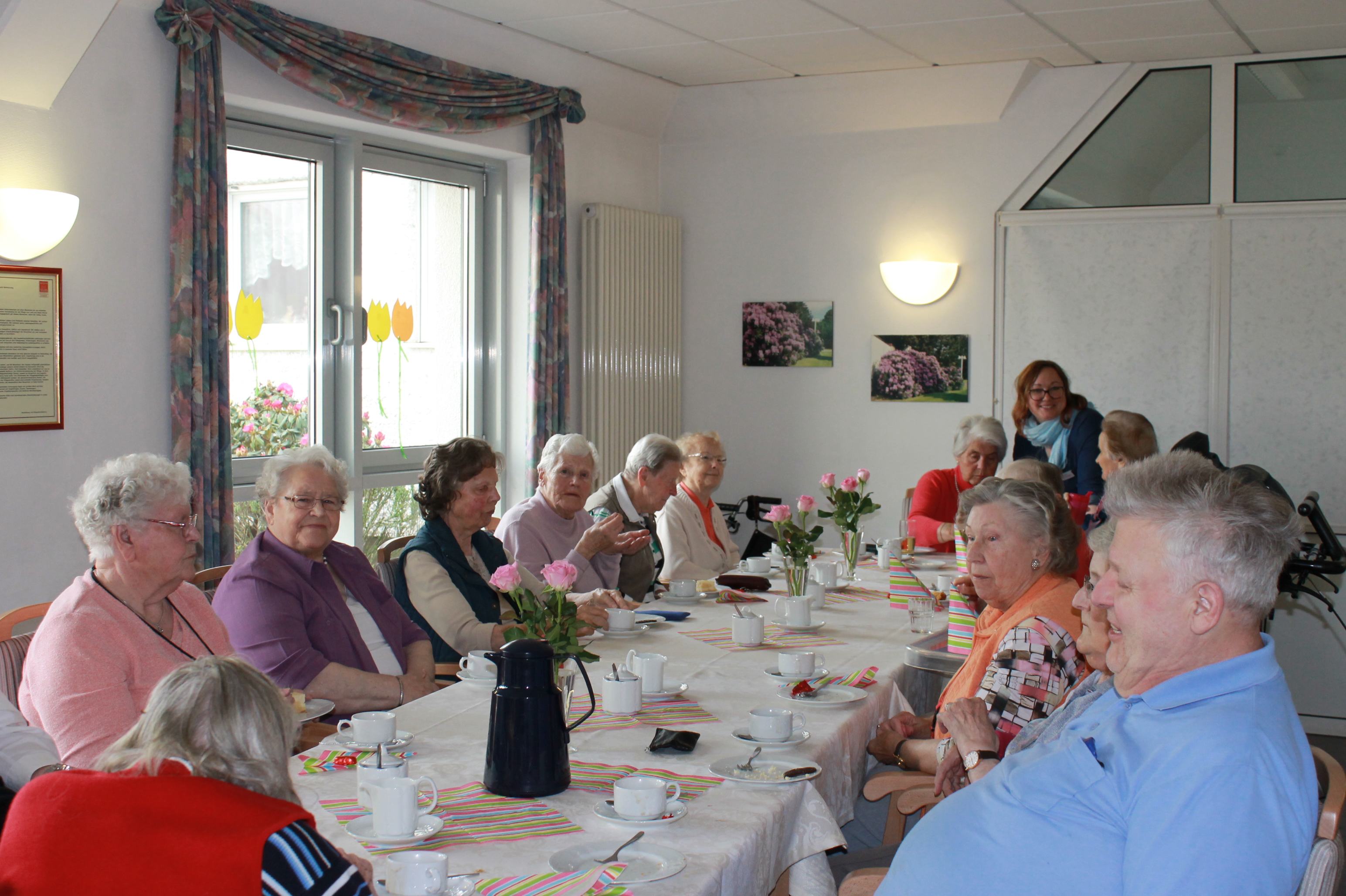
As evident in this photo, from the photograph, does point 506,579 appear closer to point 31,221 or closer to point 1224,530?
point 1224,530

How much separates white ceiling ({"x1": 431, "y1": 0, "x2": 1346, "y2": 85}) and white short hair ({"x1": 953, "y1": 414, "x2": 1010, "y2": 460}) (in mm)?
1717

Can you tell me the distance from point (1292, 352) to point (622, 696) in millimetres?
4394

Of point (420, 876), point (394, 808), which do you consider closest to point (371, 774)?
point (394, 808)

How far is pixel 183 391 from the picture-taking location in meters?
4.00

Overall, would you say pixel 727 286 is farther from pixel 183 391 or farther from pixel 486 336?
pixel 183 391

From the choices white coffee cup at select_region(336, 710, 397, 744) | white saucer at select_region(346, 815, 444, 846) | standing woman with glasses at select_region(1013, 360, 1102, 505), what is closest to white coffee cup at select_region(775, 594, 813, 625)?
white coffee cup at select_region(336, 710, 397, 744)

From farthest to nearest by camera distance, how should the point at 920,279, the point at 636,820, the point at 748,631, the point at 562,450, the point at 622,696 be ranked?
the point at 920,279 → the point at 562,450 → the point at 748,631 → the point at 622,696 → the point at 636,820

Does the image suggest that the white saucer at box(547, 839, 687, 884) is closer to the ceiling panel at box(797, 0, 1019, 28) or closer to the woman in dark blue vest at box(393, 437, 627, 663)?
the woman in dark blue vest at box(393, 437, 627, 663)

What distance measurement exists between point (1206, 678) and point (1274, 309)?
15.6 ft

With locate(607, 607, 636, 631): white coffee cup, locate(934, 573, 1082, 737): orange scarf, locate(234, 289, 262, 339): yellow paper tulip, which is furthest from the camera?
locate(234, 289, 262, 339): yellow paper tulip

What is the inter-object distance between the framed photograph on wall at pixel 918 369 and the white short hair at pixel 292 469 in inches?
151

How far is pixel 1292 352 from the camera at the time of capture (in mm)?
5434

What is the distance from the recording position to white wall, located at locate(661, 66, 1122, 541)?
19.6 ft

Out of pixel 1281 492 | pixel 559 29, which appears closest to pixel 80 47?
pixel 559 29
